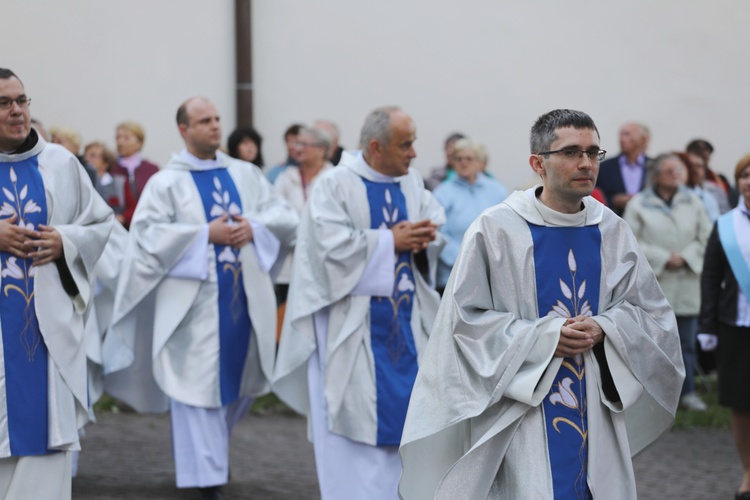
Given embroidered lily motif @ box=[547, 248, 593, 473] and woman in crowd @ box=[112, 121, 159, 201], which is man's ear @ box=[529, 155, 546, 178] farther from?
woman in crowd @ box=[112, 121, 159, 201]

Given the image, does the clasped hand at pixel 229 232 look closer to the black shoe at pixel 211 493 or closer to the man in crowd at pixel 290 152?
the black shoe at pixel 211 493

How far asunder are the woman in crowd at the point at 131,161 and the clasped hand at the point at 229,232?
326 cm

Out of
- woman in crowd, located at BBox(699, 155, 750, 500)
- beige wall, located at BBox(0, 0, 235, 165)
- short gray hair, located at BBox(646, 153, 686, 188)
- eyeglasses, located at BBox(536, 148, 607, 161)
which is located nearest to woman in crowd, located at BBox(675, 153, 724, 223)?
short gray hair, located at BBox(646, 153, 686, 188)

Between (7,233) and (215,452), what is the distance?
228 cm

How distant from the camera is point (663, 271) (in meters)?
10.6

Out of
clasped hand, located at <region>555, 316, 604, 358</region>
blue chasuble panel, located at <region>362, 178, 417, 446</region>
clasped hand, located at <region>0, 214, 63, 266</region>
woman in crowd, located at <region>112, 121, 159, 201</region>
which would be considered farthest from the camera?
woman in crowd, located at <region>112, 121, 159, 201</region>

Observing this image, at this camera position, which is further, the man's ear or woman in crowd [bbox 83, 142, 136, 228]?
woman in crowd [bbox 83, 142, 136, 228]

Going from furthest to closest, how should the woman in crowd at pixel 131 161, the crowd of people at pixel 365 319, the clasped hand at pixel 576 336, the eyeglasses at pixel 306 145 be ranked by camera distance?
the woman in crowd at pixel 131 161 < the eyeglasses at pixel 306 145 < the crowd of people at pixel 365 319 < the clasped hand at pixel 576 336

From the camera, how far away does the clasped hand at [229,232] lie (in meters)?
7.92

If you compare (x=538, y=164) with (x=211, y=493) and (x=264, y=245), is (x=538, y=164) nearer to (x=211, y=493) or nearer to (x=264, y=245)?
(x=264, y=245)

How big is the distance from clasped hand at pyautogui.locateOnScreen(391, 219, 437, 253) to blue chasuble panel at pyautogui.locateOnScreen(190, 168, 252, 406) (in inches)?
50.3

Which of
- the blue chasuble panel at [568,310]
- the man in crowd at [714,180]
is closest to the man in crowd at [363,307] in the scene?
the blue chasuble panel at [568,310]

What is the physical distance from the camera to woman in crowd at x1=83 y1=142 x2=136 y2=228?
10922mm

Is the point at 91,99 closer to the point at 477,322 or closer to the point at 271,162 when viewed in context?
the point at 271,162
